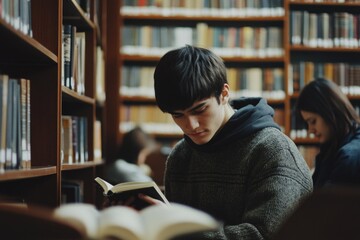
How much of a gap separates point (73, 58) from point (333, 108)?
1242 mm

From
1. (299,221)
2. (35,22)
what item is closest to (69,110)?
(35,22)

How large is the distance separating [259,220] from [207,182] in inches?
13.4

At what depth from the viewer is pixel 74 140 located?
2.76 metres

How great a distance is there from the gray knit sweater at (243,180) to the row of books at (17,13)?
697 mm

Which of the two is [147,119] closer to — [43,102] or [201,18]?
[201,18]

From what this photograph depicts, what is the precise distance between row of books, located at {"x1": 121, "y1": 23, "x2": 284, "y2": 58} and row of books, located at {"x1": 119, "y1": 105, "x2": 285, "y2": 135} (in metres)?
Result: 0.44

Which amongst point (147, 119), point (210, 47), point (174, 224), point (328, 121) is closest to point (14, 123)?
point (174, 224)

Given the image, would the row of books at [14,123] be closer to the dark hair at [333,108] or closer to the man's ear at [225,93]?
the man's ear at [225,93]

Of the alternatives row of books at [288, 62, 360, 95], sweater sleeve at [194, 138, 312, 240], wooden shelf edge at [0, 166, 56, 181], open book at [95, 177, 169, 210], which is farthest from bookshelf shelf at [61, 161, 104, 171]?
row of books at [288, 62, 360, 95]

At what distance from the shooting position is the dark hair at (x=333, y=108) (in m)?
2.82

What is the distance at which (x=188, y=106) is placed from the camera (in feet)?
6.02

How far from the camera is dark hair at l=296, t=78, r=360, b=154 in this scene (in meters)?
2.82

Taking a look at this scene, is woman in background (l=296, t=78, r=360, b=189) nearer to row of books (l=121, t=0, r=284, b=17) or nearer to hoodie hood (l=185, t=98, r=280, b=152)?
hoodie hood (l=185, t=98, r=280, b=152)

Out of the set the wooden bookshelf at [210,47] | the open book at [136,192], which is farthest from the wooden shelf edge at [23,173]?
the wooden bookshelf at [210,47]
